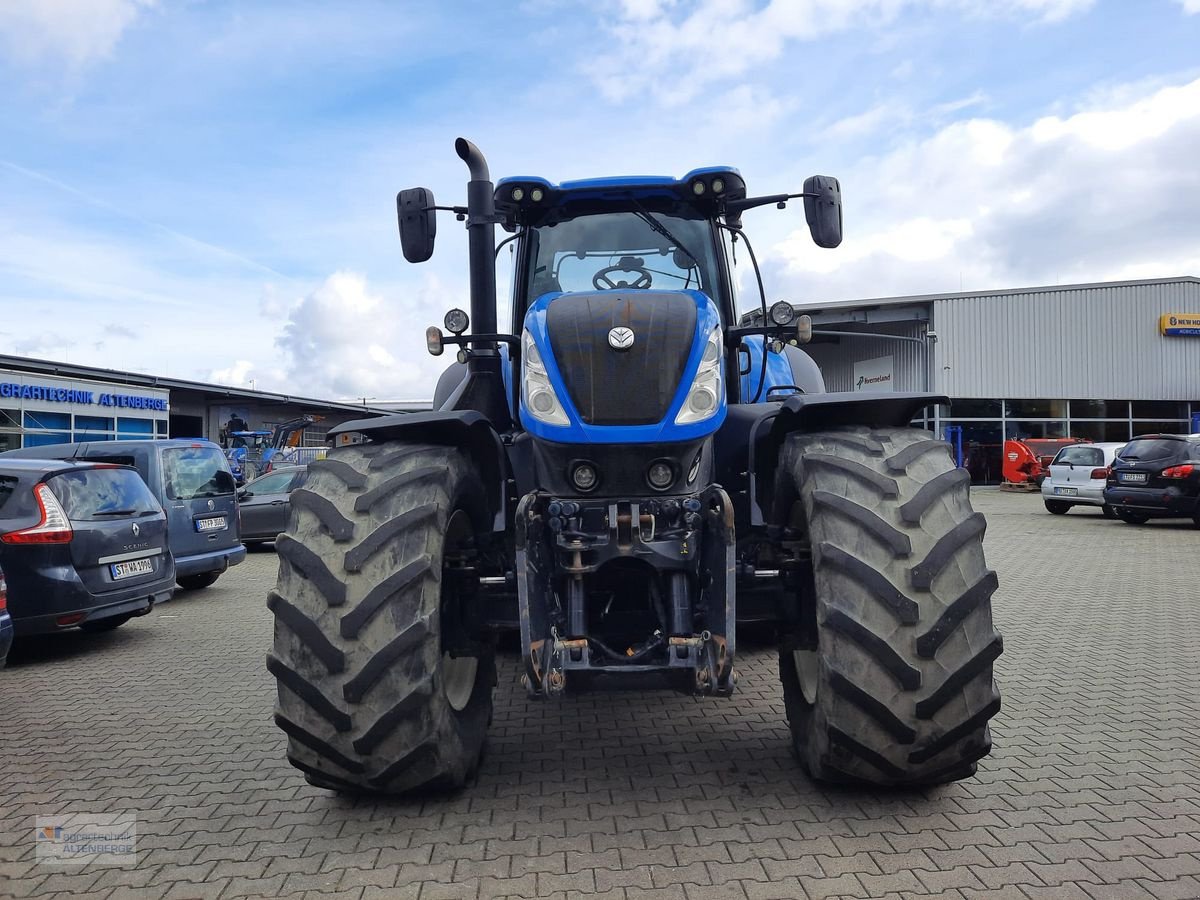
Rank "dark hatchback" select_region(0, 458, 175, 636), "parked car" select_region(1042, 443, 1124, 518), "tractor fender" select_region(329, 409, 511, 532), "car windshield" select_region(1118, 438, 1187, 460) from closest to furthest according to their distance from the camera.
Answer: "tractor fender" select_region(329, 409, 511, 532), "dark hatchback" select_region(0, 458, 175, 636), "car windshield" select_region(1118, 438, 1187, 460), "parked car" select_region(1042, 443, 1124, 518)

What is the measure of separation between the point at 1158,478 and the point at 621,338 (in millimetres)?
16070

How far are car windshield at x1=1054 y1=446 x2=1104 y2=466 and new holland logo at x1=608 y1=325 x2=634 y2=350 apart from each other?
18.7 m

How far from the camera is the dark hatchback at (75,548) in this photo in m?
6.91

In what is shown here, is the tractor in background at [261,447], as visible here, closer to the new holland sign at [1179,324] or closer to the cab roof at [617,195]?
the cab roof at [617,195]

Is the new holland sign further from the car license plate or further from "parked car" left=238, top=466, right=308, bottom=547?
the car license plate

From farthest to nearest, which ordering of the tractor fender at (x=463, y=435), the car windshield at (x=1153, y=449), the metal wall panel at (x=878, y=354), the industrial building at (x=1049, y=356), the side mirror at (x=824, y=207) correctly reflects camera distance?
the metal wall panel at (x=878, y=354)
the industrial building at (x=1049, y=356)
the car windshield at (x=1153, y=449)
the side mirror at (x=824, y=207)
the tractor fender at (x=463, y=435)

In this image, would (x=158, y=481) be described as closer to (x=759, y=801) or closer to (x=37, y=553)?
(x=37, y=553)

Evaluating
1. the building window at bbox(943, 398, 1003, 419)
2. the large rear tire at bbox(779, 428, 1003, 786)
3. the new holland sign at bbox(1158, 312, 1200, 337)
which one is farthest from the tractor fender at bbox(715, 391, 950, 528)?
the new holland sign at bbox(1158, 312, 1200, 337)

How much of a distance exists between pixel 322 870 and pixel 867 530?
2.27m

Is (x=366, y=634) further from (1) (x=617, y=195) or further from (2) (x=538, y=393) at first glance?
(1) (x=617, y=195)

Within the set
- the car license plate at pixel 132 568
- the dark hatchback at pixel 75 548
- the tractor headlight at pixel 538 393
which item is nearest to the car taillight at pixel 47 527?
the dark hatchback at pixel 75 548

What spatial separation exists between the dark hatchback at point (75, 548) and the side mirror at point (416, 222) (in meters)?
4.35

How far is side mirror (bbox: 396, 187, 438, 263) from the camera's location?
15.1ft

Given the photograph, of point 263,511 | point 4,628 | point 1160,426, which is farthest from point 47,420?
point 1160,426
